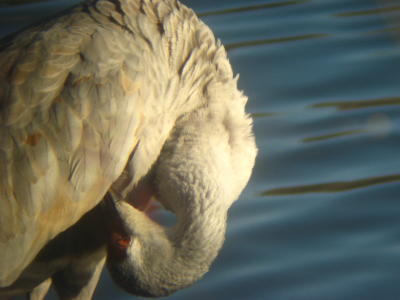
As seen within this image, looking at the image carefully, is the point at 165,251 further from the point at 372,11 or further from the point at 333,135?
the point at 372,11

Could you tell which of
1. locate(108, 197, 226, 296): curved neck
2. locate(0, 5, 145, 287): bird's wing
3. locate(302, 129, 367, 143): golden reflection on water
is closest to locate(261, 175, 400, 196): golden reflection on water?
locate(302, 129, 367, 143): golden reflection on water

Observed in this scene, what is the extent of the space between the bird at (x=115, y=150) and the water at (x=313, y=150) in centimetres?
91

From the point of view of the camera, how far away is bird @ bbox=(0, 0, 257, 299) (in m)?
5.71

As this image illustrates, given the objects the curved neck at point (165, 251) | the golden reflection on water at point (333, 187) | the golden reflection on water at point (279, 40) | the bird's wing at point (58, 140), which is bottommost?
the golden reflection on water at point (279, 40)

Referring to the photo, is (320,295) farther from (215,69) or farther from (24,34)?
(24,34)

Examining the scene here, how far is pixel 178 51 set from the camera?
6273mm

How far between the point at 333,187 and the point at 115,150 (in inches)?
95.0

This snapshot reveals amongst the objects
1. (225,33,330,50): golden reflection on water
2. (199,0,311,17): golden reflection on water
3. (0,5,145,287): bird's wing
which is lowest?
(199,0,311,17): golden reflection on water

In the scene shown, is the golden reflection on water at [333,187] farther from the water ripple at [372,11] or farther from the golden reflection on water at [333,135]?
the water ripple at [372,11]

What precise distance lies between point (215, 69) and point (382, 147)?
2200 mm

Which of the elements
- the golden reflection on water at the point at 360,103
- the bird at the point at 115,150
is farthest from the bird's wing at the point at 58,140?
the golden reflection on water at the point at 360,103

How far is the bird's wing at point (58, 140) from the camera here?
5688mm

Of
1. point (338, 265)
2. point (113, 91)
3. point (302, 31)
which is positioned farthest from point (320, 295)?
point (302, 31)

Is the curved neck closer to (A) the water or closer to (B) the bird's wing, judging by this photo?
(B) the bird's wing
